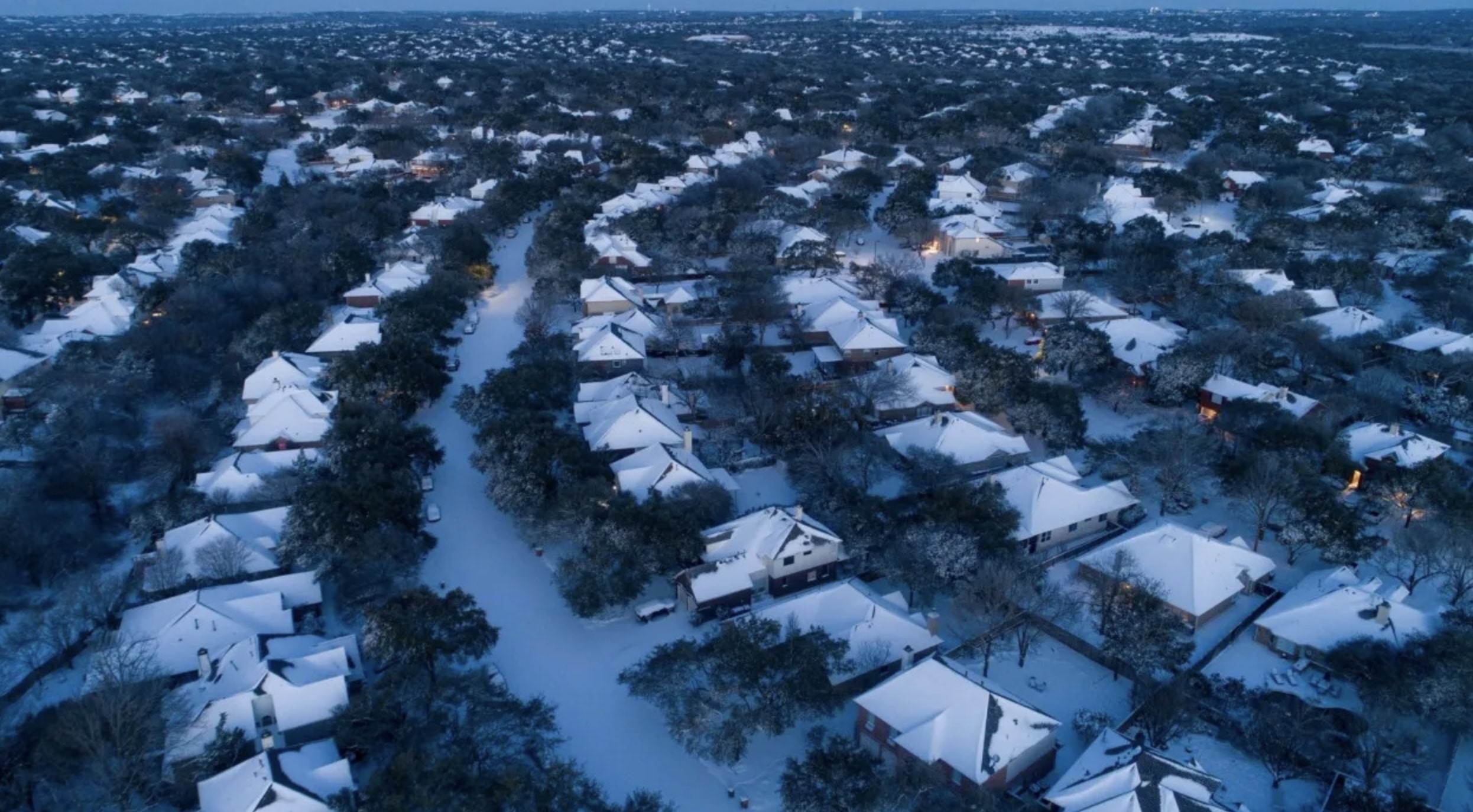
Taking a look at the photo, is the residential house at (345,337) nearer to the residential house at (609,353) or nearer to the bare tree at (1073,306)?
the residential house at (609,353)

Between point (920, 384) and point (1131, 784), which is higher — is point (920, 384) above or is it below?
below

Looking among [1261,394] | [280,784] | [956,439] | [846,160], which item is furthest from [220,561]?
[846,160]

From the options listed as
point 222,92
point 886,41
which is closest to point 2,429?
point 222,92

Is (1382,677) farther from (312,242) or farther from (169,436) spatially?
(312,242)

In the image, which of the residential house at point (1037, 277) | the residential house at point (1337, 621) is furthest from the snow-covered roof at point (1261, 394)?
the residential house at point (1037, 277)

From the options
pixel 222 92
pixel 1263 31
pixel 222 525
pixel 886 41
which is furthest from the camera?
pixel 1263 31

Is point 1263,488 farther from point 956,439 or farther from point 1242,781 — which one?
point 1242,781

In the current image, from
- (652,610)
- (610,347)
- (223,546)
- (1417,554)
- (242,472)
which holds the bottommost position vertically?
(652,610)
